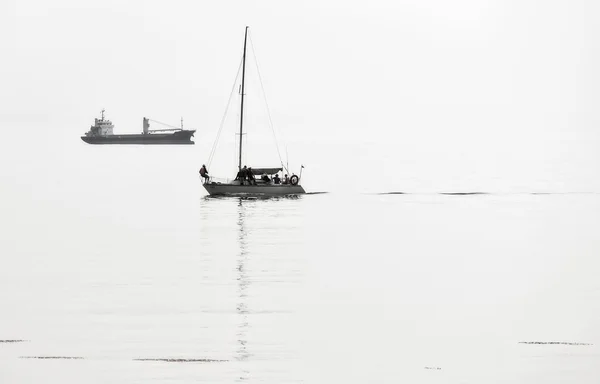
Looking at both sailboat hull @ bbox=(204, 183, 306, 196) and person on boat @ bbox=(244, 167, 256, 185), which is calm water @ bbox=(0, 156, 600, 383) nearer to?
sailboat hull @ bbox=(204, 183, 306, 196)

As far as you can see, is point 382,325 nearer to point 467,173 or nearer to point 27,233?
point 27,233

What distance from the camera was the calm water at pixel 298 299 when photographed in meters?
26.6

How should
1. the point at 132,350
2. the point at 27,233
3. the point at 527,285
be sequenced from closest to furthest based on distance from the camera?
the point at 132,350 → the point at 527,285 → the point at 27,233

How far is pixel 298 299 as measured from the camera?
37.1 meters

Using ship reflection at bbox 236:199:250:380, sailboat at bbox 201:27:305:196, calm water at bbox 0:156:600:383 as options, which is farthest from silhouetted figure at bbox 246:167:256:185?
ship reflection at bbox 236:199:250:380

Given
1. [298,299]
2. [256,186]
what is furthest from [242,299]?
[256,186]

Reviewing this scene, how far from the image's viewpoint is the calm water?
26.6m

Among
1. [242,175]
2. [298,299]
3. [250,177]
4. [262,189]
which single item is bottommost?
[298,299]

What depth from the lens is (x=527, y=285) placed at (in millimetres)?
41688

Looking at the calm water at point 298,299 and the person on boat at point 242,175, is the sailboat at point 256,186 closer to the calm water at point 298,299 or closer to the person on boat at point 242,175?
the person on boat at point 242,175

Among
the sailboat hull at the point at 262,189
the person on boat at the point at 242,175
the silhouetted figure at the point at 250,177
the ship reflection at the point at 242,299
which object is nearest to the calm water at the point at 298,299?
the ship reflection at the point at 242,299

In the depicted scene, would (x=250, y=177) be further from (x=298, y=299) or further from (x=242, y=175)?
(x=298, y=299)

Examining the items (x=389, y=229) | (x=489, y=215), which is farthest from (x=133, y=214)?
(x=489, y=215)

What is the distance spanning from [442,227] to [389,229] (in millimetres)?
3922
